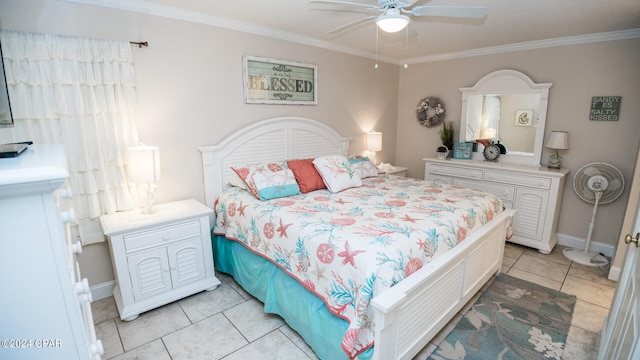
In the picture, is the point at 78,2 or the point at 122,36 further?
the point at 122,36

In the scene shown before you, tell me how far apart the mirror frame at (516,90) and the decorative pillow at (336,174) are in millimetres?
2108

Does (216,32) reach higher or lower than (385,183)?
higher

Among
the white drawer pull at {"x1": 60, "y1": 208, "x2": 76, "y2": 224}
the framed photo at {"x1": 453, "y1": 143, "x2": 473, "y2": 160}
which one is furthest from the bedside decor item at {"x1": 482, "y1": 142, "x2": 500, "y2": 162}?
the white drawer pull at {"x1": 60, "y1": 208, "x2": 76, "y2": 224}

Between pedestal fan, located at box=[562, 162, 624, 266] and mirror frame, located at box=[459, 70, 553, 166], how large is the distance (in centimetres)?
49

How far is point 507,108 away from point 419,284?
10.4 ft

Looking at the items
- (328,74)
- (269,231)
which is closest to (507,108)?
(328,74)

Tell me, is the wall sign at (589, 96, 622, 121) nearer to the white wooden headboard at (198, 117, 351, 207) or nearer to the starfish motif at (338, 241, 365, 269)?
the white wooden headboard at (198, 117, 351, 207)

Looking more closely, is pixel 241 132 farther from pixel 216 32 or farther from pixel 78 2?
pixel 78 2

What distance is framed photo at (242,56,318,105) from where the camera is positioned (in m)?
3.14

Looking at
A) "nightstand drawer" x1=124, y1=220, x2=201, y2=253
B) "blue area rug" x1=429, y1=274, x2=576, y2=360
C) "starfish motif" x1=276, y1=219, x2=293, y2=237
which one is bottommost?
"blue area rug" x1=429, y1=274, x2=576, y2=360

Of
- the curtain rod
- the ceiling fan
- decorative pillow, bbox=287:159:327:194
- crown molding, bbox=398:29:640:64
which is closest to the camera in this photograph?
the ceiling fan

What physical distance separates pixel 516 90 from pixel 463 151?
94 centimetres

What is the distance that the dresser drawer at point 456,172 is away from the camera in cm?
388

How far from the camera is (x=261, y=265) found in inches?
93.9
